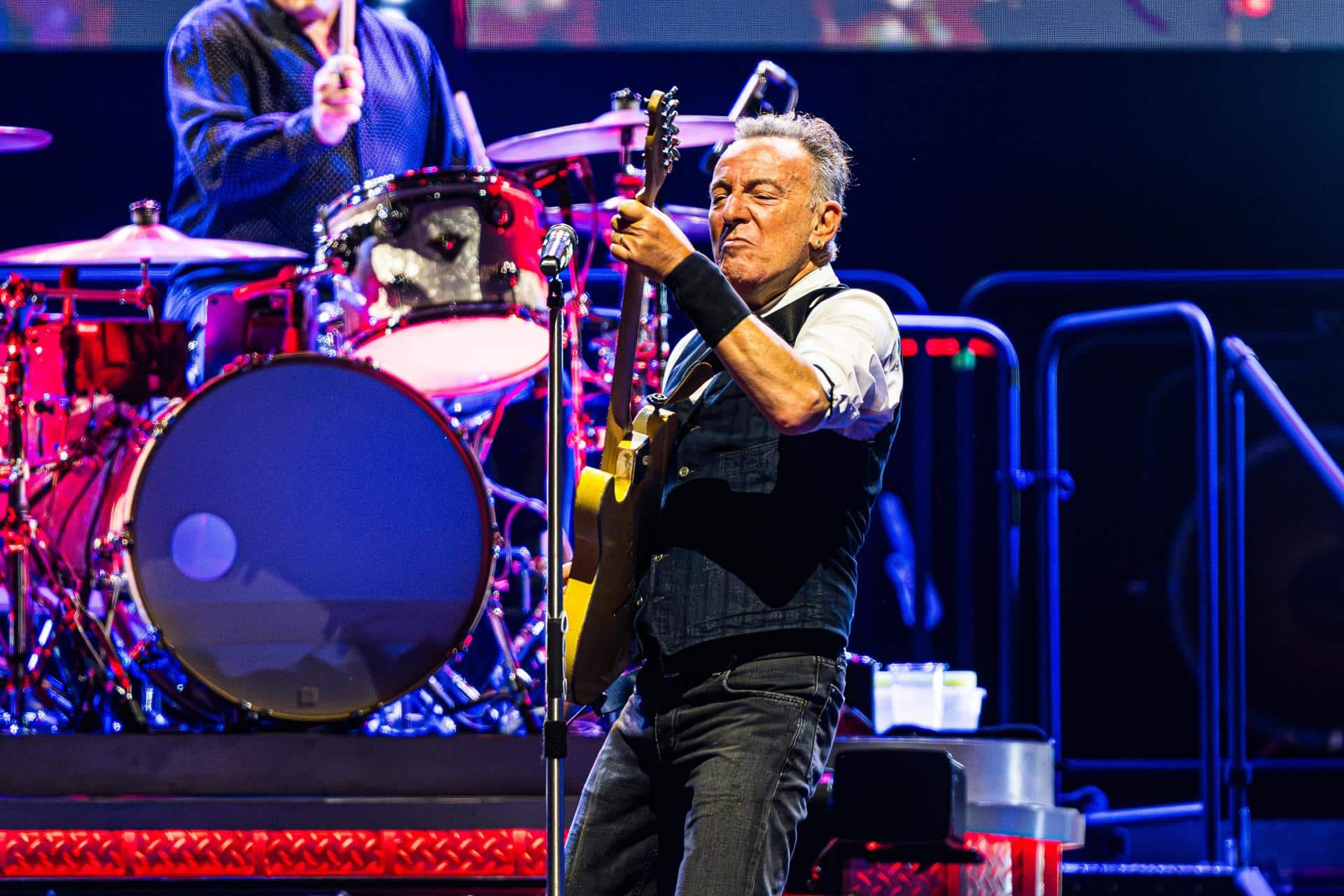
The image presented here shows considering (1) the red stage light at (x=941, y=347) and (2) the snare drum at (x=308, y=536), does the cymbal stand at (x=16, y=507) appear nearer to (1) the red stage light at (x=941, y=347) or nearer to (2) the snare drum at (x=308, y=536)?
(2) the snare drum at (x=308, y=536)

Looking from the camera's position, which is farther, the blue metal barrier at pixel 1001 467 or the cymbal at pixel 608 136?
the blue metal barrier at pixel 1001 467

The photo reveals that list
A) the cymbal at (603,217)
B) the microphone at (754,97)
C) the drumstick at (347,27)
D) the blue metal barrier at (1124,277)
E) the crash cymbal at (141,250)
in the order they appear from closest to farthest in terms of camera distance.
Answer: the crash cymbal at (141,250)
the microphone at (754,97)
the cymbal at (603,217)
the drumstick at (347,27)
the blue metal barrier at (1124,277)

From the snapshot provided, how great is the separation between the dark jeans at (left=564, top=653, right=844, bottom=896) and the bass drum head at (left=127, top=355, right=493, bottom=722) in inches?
69.1

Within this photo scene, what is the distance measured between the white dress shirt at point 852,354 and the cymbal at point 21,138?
3016 millimetres

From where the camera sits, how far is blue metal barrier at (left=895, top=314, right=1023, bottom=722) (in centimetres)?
516

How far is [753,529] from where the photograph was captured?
7.63ft

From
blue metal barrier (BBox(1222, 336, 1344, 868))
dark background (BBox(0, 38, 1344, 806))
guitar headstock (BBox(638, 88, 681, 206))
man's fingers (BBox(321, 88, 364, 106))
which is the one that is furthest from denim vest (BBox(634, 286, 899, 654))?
dark background (BBox(0, 38, 1344, 806))

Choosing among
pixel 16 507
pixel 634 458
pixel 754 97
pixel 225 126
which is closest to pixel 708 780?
pixel 634 458

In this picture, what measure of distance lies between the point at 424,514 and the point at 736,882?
7.22ft

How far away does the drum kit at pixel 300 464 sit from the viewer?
4102 millimetres

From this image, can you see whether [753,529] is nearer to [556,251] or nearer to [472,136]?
[556,251]

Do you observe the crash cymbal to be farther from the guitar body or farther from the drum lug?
the guitar body

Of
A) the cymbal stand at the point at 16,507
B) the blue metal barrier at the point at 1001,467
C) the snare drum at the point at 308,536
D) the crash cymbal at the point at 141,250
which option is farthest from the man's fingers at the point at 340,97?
the blue metal barrier at the point at 1001,467

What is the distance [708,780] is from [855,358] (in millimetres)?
633
